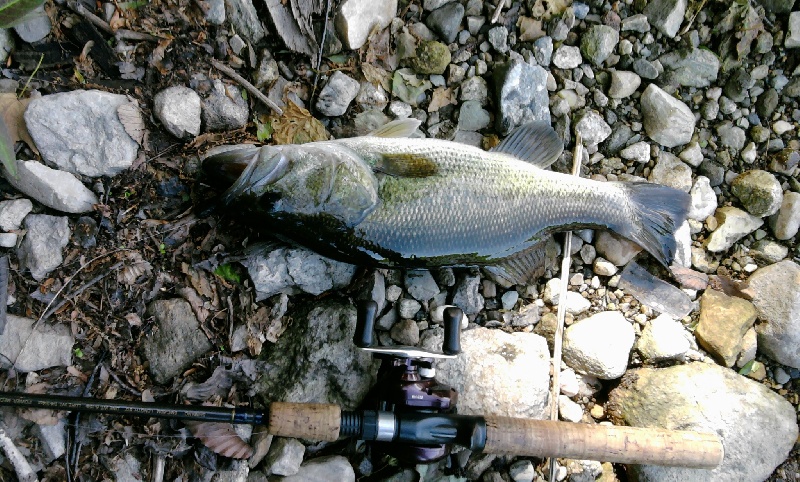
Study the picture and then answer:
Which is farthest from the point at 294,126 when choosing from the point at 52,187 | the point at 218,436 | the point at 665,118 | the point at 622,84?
the point at 665,118

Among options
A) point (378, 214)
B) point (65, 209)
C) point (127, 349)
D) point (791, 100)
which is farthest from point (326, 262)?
point (791, 100)

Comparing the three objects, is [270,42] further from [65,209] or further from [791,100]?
[791,100]

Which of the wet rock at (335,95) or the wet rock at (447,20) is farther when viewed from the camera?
the wet rock at (447,20)

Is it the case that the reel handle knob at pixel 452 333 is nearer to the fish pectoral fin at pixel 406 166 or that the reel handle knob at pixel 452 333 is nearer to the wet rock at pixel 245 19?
the fish pectoral fin at pixel 406 166

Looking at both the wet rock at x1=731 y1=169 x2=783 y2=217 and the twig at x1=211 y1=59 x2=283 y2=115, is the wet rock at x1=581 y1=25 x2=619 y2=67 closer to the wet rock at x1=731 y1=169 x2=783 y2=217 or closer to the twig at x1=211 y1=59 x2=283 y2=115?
the wet rock at x1=731 y1=169 x2=783 y2=217

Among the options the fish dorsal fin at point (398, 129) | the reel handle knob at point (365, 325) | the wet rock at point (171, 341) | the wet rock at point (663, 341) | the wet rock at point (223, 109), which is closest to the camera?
the reel handle knob at point (365, 325)

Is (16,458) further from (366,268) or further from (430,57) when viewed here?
(430,57)

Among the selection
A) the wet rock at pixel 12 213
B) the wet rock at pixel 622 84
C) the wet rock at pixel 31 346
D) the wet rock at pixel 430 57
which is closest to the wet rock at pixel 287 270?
the wet rock at pixel 31 346
